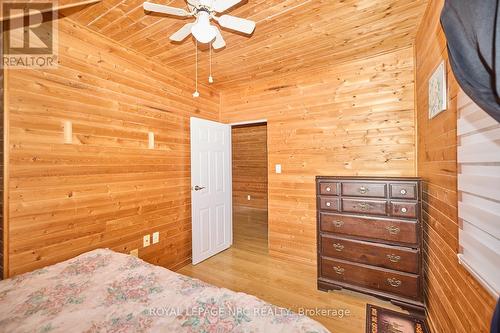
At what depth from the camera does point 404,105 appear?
255 cm

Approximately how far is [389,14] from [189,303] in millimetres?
2756

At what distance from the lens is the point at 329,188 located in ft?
7.88

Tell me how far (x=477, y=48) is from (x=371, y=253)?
1925mm

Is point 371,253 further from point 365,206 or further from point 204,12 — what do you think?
point 204,12

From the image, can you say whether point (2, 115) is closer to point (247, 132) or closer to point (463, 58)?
point (463, 58)

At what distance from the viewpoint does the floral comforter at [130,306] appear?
1.03 m

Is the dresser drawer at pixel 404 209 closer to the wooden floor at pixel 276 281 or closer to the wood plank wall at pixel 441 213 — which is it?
the wood plank wall at pixel 441 213

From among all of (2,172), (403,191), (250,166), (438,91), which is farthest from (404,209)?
(250,166)

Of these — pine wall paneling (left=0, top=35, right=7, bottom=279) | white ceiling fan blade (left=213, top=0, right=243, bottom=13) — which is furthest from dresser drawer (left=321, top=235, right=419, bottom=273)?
pine wall paneling (left=0, top=35, right=7, bottom=279)

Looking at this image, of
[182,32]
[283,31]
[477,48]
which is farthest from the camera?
[283,31]

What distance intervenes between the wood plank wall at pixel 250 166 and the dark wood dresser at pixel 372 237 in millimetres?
3975

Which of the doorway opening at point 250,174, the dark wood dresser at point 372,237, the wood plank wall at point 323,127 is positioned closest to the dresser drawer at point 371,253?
the dark wood dresser at point 372,237

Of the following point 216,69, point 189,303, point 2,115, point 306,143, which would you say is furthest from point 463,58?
point 2,115

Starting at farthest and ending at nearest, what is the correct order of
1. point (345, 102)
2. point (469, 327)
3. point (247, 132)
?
point (247, 132)
point (345, 102)
point (469, 327)
